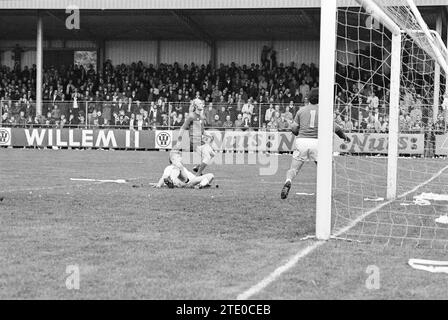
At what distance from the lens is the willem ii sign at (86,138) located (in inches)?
1340

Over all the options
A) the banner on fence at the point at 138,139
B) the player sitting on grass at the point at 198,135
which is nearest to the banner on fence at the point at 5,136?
the banner on fence at the point at 138,139

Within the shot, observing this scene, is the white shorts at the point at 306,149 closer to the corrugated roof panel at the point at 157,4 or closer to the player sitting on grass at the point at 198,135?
the player sitting on grass at the point at 198,135

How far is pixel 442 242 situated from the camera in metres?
8.05

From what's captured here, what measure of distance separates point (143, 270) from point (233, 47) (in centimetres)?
3861

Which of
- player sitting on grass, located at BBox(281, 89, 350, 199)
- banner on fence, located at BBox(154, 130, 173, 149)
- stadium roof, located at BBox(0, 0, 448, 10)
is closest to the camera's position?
player sitting on grass, located at BBox(281, 89, 350, 199)

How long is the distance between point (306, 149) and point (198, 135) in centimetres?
391

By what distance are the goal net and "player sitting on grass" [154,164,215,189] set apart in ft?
8.69

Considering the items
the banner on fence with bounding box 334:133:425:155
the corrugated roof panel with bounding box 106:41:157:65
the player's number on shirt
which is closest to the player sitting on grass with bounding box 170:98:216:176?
the player's number on shirt

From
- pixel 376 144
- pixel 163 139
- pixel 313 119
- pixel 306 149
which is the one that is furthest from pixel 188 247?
pixel 163 139

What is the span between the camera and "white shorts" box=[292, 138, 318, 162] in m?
12.0

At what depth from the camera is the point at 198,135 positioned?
1535cm

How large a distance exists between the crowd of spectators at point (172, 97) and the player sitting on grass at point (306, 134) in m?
12.9

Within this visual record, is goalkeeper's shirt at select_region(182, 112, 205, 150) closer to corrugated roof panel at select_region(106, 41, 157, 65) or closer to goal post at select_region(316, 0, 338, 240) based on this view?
goal post at select_region(316, 0, 338, 240)
